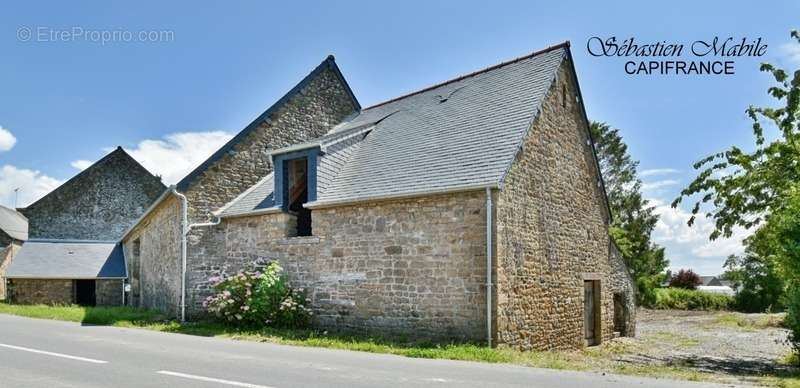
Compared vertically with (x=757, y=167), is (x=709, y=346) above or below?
below

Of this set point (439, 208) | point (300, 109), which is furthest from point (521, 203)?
point (300, 109)

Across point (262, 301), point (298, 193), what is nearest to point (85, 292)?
point (298, 193)

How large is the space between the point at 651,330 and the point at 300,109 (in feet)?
49.5

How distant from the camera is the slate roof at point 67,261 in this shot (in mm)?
25359

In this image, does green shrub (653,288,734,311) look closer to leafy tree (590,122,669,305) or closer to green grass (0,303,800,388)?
leafy tree (590,122,669,305)

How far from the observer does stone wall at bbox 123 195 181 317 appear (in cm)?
1673

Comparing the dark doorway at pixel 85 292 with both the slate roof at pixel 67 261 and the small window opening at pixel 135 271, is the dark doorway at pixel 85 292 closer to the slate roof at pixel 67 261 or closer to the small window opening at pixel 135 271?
the slate roof at pixel 67 261

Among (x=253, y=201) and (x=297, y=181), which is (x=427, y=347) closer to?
(x=297, y=181)

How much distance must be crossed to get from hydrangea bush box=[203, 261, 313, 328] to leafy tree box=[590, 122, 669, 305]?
26.7 metres

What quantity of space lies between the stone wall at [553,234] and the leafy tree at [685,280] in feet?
103

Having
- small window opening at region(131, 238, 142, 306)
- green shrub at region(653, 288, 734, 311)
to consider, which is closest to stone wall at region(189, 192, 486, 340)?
small window opening at region(131, 238, 142, 306)

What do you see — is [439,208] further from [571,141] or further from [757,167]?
[757,167]

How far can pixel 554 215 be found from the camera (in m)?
14.4

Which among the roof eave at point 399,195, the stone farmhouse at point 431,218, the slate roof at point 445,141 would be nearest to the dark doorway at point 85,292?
the stone farmhouse at point 431,218
